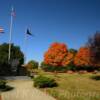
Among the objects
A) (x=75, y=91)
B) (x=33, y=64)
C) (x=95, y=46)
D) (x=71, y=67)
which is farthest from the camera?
(x=33, y=64)

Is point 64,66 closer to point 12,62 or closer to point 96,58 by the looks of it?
point 12,62

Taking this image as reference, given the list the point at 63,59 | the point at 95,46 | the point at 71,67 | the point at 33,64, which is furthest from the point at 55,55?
the point at 95,46

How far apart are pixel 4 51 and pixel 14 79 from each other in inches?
1739

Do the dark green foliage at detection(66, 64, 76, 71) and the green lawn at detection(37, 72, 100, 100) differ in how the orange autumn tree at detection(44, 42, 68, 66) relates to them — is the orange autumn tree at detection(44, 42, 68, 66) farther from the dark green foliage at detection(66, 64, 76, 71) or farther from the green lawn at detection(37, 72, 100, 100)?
the green lawn at detection(37, 72, 100, 100)

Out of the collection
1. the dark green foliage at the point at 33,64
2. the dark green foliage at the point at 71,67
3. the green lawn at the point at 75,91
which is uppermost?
the dark green foliage at the point at 33,64

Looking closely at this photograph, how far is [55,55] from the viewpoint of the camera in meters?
91.9

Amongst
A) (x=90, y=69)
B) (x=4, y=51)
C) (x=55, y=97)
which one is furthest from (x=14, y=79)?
(x=90, y=69)

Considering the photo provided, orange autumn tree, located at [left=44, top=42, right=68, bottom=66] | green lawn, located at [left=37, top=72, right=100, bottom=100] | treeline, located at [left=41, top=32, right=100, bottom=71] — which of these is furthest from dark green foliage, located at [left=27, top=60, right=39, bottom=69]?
green lawn, located at [left=37, top=72, right=100, bottom=100]

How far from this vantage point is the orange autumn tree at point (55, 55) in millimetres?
91819

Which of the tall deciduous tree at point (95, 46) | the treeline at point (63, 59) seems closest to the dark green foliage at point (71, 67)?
the treeline at point (63, 59)

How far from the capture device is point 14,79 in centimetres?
4066

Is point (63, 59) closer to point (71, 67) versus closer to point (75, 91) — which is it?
point (71, 67)

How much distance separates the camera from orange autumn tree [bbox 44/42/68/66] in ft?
301

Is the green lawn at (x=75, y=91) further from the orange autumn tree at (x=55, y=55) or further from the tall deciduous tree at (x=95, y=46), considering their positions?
the orange autumn tree at (x=55, y=55)
